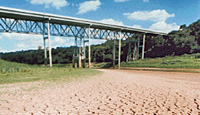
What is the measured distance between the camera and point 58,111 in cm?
506


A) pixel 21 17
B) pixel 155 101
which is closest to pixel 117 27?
pixel 21 17

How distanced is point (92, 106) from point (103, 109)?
0.53m

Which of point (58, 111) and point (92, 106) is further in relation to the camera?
point (92, 106)

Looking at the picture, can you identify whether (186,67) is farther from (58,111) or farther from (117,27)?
(58,111)

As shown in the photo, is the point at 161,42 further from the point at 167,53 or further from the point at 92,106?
the point at 92,106

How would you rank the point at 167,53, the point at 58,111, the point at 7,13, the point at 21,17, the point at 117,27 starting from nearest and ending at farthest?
the point at 58,111 < the point at 7,13 < the point at 21,17 < the point at 117,27 < the point at 167,53

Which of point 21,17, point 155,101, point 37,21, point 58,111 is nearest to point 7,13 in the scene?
point 21,17

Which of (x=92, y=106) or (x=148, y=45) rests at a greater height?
(x=148, y=45)

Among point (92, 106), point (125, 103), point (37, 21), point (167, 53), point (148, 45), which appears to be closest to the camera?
point (92, 106)

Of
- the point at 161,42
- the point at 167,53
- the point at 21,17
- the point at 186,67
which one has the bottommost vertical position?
the point at 186,67

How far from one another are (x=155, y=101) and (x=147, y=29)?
1740 inches

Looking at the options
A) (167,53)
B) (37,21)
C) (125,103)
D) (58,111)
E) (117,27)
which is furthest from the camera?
(167,53)

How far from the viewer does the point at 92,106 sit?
5625 millimetres

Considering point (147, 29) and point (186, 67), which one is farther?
point (147, 29)
